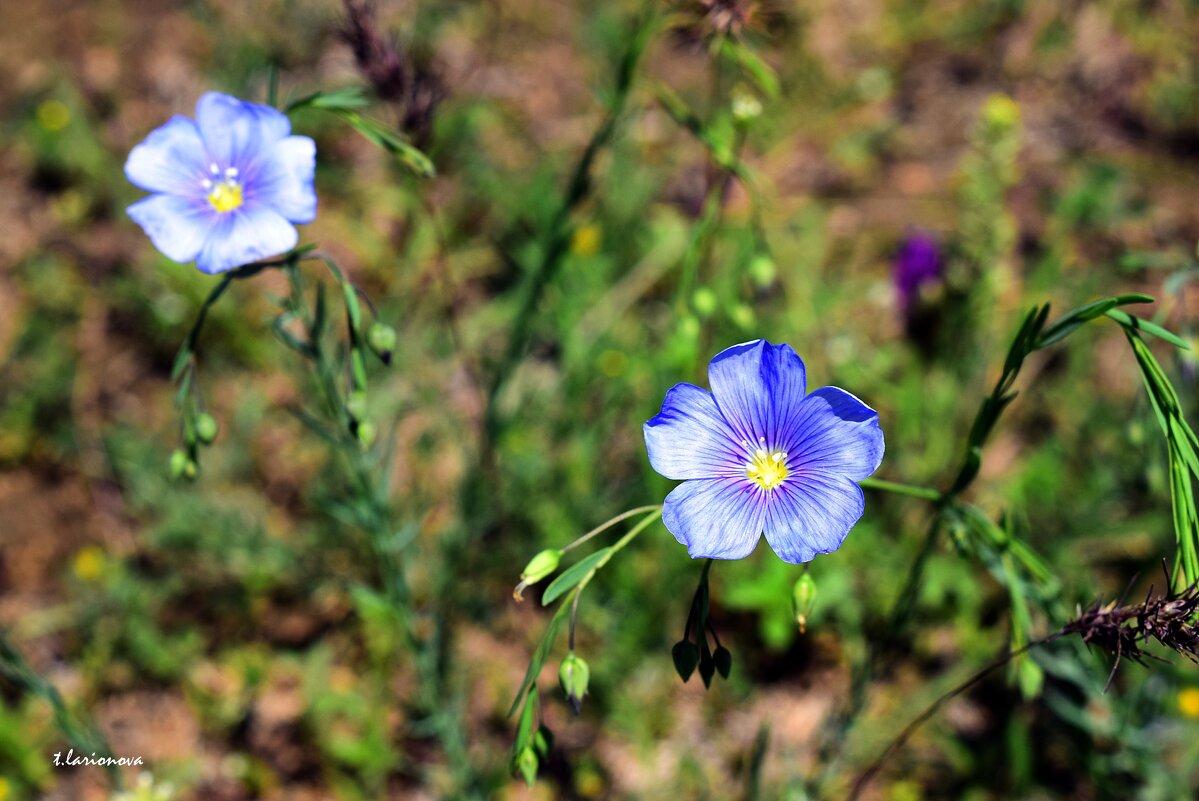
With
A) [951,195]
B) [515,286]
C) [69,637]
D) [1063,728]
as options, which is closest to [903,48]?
[951,195]

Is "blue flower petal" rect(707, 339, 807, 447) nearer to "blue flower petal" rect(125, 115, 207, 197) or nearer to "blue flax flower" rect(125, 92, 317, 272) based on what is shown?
"blue flax flower" rect(125, 92, 317, 272)

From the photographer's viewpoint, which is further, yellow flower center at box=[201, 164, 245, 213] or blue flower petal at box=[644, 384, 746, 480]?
yellow flower center at box=[201, 164, 245, 213]

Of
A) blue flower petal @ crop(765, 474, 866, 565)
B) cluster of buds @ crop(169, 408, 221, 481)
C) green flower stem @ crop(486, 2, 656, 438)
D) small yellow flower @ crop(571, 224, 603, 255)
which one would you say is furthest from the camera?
small yellow flower @ crop(571, 224, 603, 255)

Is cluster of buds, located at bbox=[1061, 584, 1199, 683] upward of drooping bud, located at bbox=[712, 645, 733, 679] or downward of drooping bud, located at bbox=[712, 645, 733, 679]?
downward

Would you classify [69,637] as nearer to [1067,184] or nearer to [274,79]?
[274,79]

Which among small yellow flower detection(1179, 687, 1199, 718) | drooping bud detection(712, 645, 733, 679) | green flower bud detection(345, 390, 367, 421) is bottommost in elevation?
small yellow flower detection(1179, 687, 1199, 718)

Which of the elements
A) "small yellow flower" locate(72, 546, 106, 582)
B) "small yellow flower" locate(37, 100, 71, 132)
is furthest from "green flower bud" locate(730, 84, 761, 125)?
"small yellow flower" locate(37, 100, 71, 132)

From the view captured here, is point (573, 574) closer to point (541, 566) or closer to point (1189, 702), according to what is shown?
point (541, 566)
